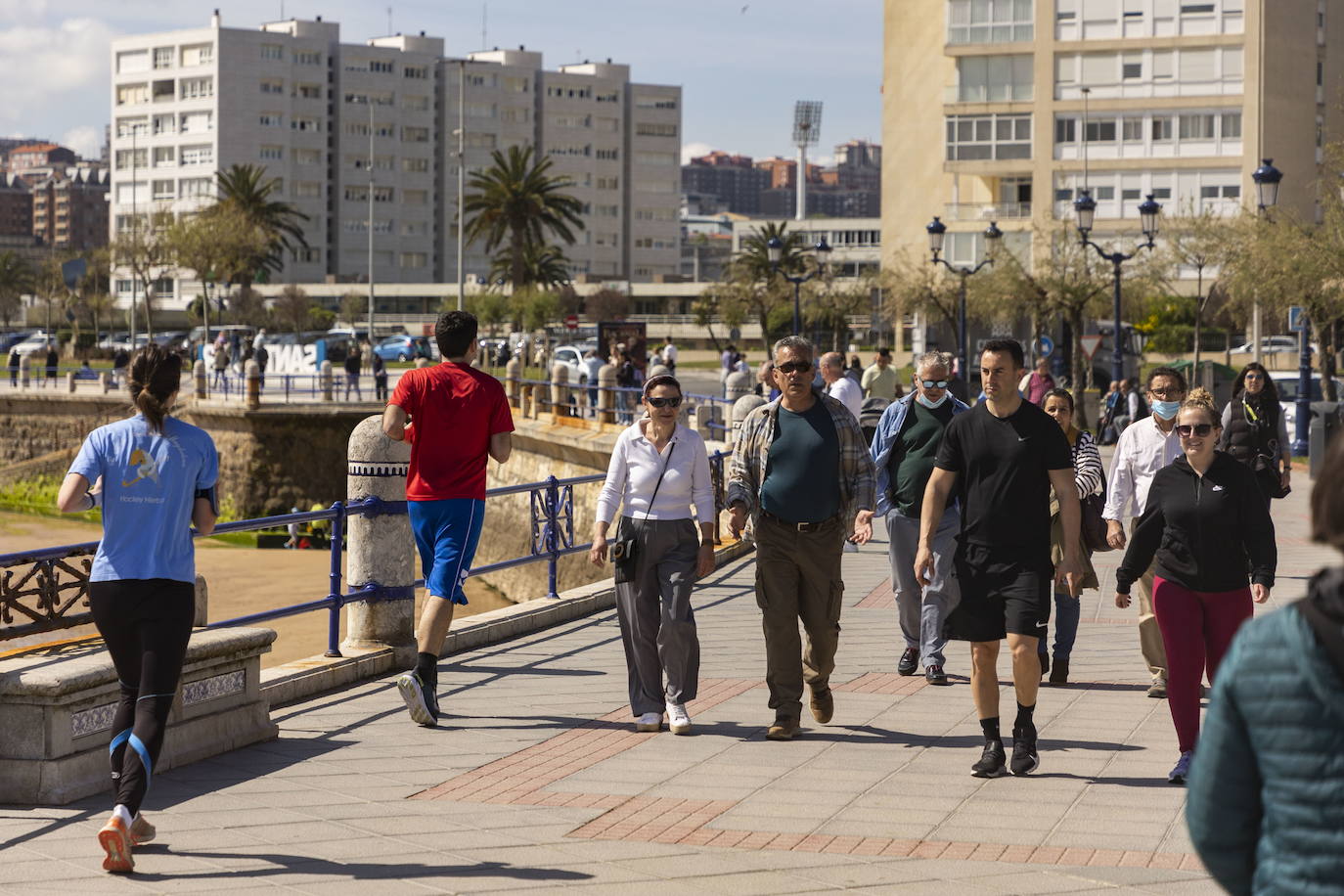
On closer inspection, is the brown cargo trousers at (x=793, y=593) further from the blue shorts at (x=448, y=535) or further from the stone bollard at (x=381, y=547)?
the stone bollard at (x=381, y=547)

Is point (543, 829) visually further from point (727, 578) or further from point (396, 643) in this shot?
point (727, 578)

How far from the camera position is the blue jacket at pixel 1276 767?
2.47 meters

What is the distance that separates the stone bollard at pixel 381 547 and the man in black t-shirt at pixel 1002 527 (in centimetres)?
329

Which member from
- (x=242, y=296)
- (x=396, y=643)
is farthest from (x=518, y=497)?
(x=242, y=296)

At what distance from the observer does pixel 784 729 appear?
25.0 feet

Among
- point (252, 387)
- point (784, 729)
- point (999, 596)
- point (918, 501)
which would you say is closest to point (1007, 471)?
point (999, 596)

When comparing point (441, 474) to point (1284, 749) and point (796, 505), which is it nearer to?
point (796, 505)

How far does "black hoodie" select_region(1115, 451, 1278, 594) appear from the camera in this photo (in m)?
6.77

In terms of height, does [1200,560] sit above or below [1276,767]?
below

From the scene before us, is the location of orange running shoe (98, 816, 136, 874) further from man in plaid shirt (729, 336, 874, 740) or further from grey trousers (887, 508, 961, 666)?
grey trousers (887, 508, 961, 666)

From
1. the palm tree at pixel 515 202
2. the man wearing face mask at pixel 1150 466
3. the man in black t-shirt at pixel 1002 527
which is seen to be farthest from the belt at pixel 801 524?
the palm tree at pixel 515 202

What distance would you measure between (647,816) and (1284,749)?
12.9ft

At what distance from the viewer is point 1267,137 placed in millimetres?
61969

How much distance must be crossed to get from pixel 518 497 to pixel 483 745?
27.2m
